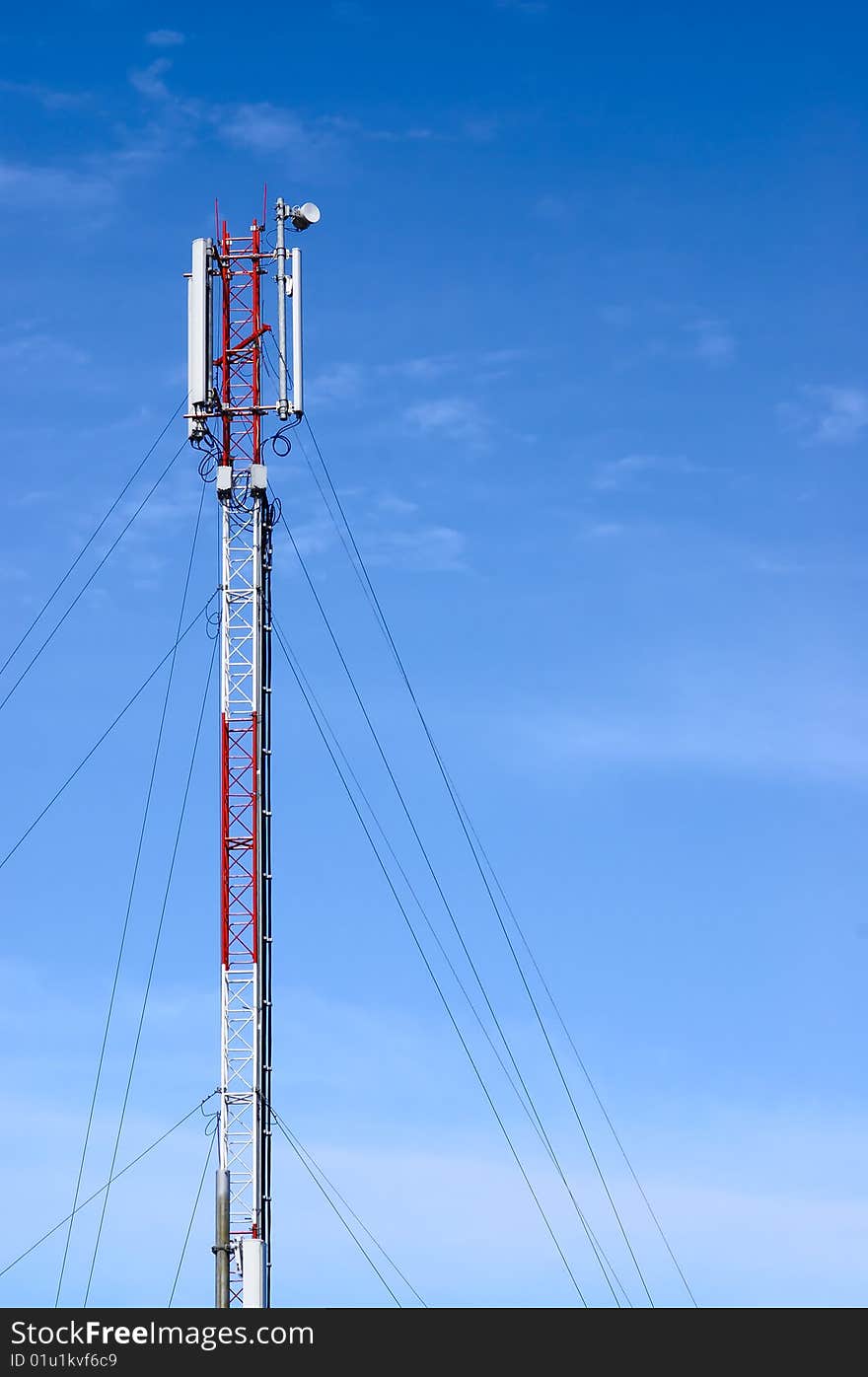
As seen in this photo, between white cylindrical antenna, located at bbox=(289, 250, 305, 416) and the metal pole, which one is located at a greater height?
white cylindrical antenna, located at bbox=(289, 250, 305, 416)

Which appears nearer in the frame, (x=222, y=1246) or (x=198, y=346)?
(x=222, y=1246)

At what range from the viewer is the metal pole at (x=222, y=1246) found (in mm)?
42406

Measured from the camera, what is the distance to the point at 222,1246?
42.4 m

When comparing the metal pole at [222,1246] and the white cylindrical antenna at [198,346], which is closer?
the metal pole at [222,1246]

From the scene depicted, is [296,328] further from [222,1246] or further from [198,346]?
[222,1246]

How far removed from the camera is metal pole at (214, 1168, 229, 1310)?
42406 mm

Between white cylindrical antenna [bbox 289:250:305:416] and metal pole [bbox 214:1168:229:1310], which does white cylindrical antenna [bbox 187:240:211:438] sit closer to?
white cylindrical antenna [bbox 289:250:305:416]

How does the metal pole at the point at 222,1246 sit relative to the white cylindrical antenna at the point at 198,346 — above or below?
below

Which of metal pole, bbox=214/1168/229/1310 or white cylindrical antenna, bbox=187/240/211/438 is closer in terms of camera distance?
metal pole, bbox=214/1168/229/1310

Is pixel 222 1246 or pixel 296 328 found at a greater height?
pixel 296 328

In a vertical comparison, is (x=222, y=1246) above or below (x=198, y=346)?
below

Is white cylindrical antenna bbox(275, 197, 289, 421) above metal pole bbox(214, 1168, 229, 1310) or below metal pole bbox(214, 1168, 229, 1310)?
above

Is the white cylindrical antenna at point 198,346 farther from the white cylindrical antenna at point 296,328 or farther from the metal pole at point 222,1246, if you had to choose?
the metal pole at point 222,1246
